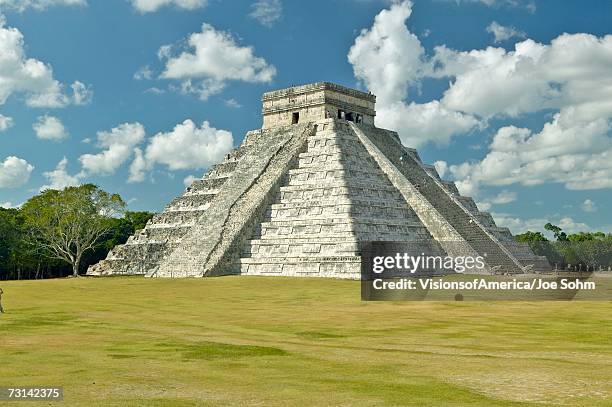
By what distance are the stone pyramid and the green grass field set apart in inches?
744

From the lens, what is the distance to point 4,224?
70000mm

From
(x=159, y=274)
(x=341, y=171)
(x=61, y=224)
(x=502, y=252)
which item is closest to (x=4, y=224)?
(x=61, y=224)

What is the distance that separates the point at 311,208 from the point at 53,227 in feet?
89.7

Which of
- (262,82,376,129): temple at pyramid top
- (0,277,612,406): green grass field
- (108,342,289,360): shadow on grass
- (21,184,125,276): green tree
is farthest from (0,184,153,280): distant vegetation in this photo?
(108,342,289,360): shadow on grass

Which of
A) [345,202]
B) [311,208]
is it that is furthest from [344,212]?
[311,208]

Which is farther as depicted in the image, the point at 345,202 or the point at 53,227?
the point at 53,227

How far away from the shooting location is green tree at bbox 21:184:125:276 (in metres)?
65.0

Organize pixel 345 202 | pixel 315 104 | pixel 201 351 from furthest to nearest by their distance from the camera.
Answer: pixel 315 104 < pixel 345 202 < pixel 201 351

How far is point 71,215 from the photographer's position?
6488 cm

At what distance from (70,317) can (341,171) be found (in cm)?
3023

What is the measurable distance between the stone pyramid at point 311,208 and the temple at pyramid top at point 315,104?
3.5 inches

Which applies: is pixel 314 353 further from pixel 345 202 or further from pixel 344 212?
pixel 345 202

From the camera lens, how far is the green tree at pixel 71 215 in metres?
65.0

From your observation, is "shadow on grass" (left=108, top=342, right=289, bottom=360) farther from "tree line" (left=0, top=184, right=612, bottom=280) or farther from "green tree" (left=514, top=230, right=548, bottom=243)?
"green tree" (left=514, top=230, right=548, bottom=243)
